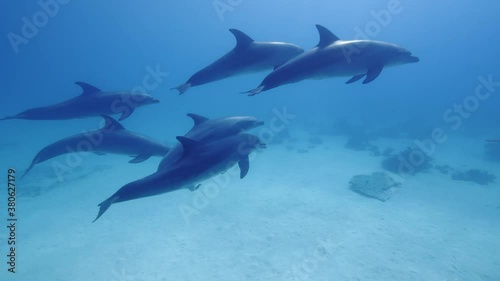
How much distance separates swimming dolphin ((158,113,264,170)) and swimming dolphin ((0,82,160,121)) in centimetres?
271

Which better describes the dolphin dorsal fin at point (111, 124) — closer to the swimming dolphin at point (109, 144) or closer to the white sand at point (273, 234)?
the swimming dolphin at point (109, 144)

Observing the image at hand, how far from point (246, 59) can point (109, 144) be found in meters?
4.44

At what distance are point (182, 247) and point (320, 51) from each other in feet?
26.5

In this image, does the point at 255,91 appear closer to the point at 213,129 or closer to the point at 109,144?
the point at 213,129

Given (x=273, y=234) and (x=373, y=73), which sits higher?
(x=373, y=73)

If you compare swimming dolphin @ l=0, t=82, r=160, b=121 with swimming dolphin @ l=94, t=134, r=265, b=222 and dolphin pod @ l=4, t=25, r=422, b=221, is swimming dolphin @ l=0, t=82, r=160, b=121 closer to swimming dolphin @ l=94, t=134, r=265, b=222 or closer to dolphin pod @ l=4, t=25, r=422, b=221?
dolphin pod @ l=4, t=25, r=422, b=221

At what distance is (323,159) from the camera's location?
21203 millimetres

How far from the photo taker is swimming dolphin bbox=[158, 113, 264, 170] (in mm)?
5312

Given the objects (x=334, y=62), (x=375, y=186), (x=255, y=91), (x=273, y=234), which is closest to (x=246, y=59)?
(x=255, y=91)

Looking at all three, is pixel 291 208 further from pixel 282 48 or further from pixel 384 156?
pixel 384 156

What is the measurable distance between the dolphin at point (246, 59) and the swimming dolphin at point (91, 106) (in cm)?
251

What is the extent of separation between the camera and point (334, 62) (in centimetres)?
503

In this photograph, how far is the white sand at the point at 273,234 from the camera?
28.4 ft

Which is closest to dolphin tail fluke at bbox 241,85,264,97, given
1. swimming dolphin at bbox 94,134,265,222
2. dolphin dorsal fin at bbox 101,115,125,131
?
swimming dolphin at bbox 94,134,265,222
